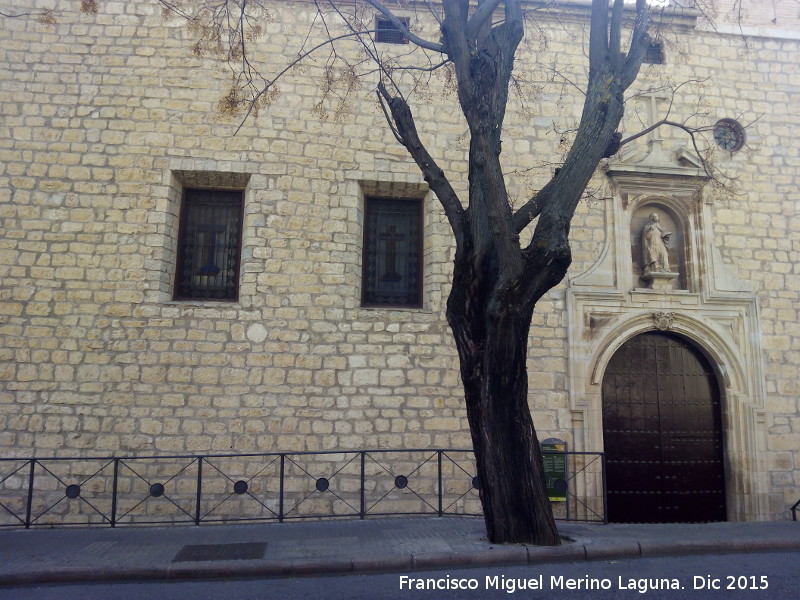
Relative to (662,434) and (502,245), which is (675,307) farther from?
(502,245)

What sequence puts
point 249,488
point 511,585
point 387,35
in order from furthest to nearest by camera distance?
point 387,35, point 249,488, point 511,585

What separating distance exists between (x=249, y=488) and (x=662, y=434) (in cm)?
578

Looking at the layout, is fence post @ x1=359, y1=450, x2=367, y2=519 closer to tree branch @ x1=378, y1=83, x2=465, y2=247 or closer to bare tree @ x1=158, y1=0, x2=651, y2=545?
bare tree @ x1=158, y1=0, x2=651, y2=545

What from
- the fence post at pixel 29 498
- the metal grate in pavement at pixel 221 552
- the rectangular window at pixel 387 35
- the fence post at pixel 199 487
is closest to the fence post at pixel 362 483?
the metal grate in pavement at pixel 221 552

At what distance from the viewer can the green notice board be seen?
27.2ft

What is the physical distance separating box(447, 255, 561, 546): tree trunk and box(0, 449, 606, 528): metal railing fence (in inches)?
84.1

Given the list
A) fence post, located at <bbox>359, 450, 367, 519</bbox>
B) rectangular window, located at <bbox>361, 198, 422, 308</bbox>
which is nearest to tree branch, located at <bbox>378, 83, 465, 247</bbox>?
rectangular window, located at <bbox>361, 198, 422, 308</bbox>

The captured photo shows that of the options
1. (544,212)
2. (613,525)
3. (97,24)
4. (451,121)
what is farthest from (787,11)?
(97,24)

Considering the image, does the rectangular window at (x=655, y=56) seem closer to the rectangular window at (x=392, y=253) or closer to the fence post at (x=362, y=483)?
the rectangular window at (x=392, y=253)

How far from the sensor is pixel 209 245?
9.11m

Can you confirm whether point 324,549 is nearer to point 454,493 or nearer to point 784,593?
point 454,493

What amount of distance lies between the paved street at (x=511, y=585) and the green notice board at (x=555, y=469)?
2.51m

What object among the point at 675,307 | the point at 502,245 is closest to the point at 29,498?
the point at 502,245

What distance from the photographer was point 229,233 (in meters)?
9.16
